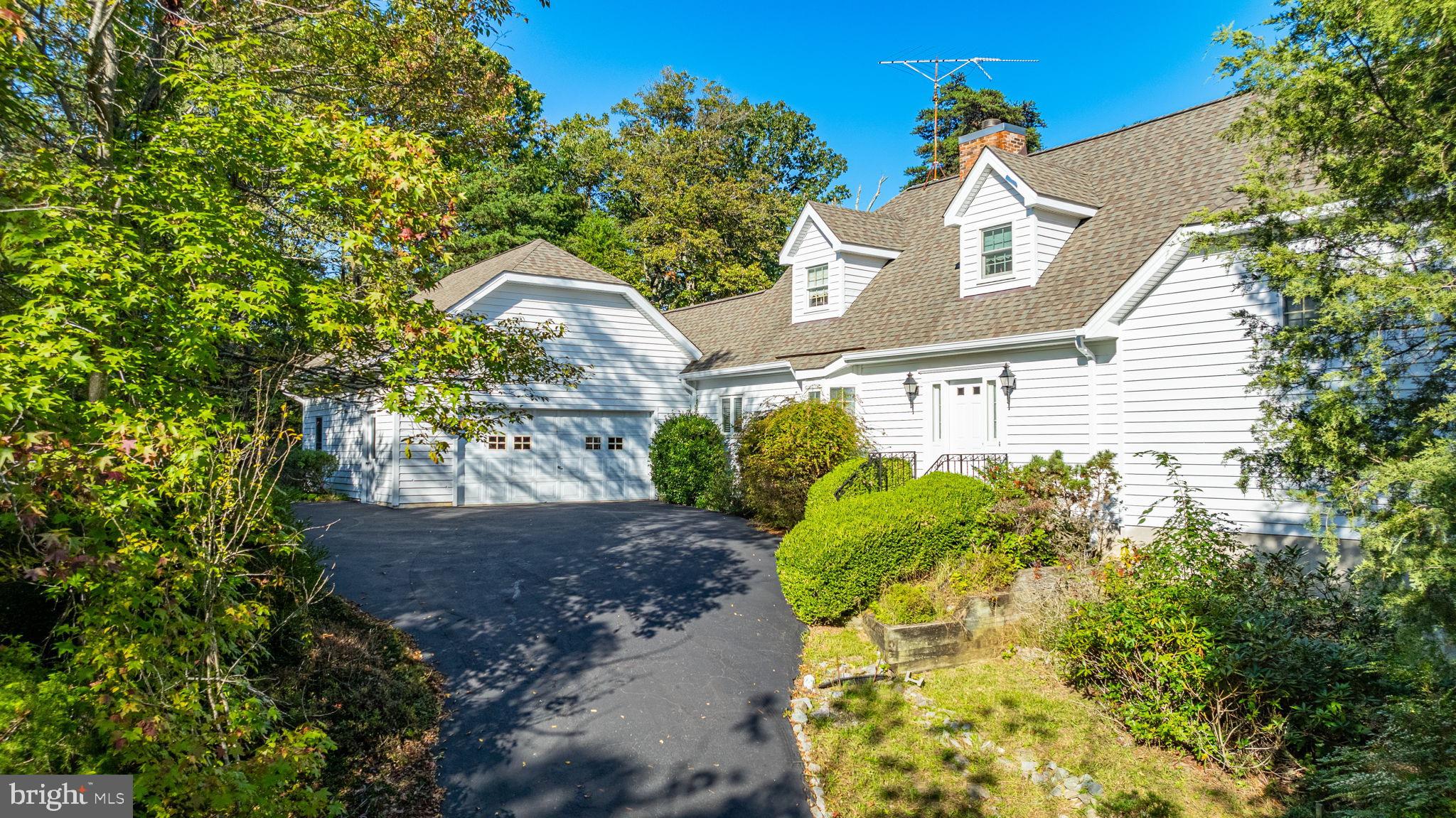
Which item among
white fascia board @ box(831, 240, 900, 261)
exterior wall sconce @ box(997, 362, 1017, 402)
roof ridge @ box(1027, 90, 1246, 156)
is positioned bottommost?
exterior wall sconce @ box(997, 362, 1017, 402)

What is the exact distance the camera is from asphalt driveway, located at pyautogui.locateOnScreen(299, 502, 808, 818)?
6148mm

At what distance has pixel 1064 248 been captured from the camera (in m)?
14.1

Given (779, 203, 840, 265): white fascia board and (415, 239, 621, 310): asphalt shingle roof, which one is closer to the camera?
(779, 203, 840, 265): white fascia board

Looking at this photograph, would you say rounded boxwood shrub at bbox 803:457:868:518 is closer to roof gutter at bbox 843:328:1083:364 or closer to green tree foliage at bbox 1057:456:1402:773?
roof gutter at bbox 843:328:1083:364

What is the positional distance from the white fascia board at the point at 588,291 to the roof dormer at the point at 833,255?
3.66m

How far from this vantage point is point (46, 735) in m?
3.85

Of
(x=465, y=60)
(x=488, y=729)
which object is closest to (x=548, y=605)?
(x=488, y=729)

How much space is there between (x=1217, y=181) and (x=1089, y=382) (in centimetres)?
379

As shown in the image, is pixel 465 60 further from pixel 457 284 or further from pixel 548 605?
pixel 457 284

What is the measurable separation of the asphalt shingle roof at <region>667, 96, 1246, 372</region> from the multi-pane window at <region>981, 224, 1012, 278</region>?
1.74 feet

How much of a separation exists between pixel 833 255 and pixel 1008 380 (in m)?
6.29

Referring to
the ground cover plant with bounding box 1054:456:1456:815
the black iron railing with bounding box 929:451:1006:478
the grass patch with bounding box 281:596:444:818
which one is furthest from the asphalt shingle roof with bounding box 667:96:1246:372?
the grass patch with bounding box 281:596:444:818

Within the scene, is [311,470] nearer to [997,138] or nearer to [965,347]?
[965,347]

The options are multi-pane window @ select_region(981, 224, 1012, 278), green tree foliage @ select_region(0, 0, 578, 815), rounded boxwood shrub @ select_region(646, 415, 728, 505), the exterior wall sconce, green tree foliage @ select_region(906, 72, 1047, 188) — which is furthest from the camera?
green tree foliage @ select_region(906, 72, 1047, 188)
